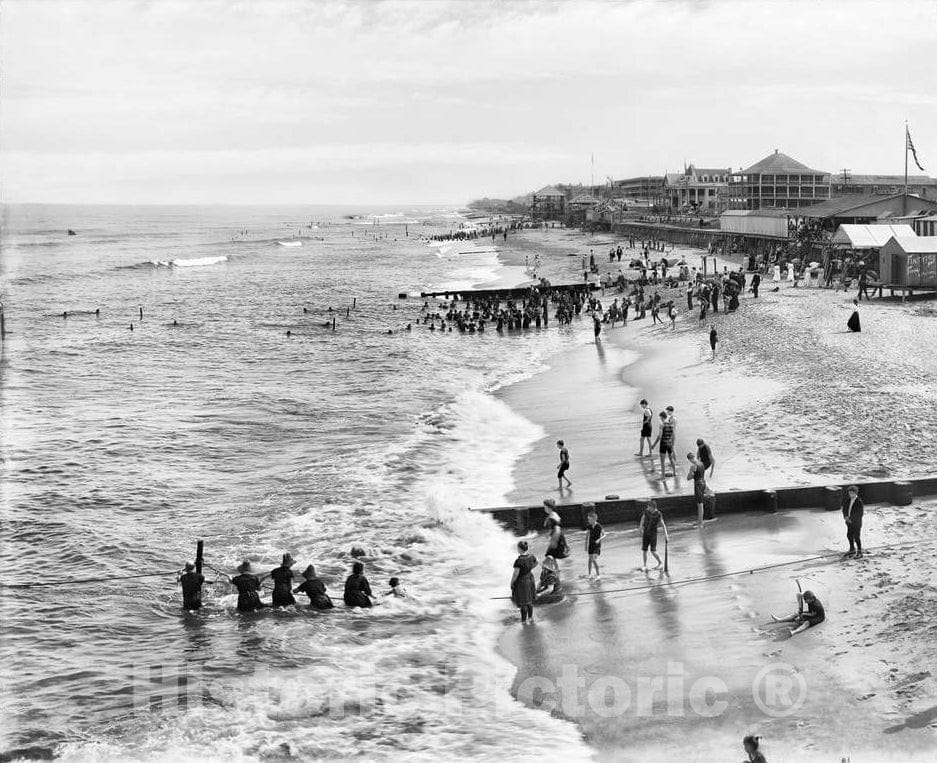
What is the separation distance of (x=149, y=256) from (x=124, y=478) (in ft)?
338

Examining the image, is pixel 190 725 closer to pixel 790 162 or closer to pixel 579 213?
pixel 790 162

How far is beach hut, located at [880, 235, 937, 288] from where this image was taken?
35438 mm

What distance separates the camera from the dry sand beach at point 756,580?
924cm

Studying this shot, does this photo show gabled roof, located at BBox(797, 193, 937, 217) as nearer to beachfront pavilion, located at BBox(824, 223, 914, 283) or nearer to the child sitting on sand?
beachfront pavilion, located at BBox(824, 223, 914, 283)

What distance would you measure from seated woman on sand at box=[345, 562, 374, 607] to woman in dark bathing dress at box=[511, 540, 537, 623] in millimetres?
Answer: 2329

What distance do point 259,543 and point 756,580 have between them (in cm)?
871

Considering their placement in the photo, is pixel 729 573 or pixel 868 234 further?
pixel 868 234

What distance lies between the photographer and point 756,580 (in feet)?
41.7

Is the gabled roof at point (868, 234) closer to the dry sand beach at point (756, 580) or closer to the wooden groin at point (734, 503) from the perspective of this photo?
the dry sand beach at point (756, 580)

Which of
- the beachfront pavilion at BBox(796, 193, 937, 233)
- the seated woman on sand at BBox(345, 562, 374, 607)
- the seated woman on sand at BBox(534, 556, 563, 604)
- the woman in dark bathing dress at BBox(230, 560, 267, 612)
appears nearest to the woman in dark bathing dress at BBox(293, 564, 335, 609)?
the seated woman on sand at BBox(345, 562, 374, 607)

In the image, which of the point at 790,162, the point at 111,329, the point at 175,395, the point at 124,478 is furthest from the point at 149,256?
the point at 124,478

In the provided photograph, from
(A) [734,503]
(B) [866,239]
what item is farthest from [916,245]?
(A) [734,503]

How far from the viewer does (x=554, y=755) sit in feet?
30.3

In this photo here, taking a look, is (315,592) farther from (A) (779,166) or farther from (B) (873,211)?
(A) (779,166)
